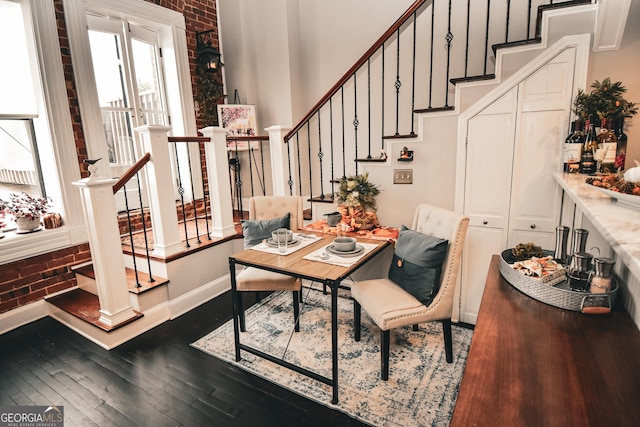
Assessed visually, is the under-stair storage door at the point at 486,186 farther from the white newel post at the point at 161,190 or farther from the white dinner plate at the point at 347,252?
the white newel post at the point at 161,190

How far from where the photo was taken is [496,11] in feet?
11.1

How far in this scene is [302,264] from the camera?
2.12 metres

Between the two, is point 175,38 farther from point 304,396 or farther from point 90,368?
point 304,396

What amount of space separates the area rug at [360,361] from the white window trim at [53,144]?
Answer: 1803 mm

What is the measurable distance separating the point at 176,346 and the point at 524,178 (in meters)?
2.81

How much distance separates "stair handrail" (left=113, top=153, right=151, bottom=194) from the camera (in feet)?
9.00

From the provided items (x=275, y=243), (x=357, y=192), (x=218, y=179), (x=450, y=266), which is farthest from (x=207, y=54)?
(x=450, y=266)

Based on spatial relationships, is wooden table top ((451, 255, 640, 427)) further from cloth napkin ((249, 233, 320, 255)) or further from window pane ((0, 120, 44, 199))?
window pane ((0, 120, 44, 199))

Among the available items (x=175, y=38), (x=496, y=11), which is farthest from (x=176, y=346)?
(x=496, y=11)

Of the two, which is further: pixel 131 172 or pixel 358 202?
pixel 358 202

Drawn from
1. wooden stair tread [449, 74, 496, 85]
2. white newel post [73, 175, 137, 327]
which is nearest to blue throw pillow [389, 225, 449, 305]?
wooden stair tread [449, 74, 496, 85]

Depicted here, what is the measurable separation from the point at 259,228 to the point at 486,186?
5.75ft

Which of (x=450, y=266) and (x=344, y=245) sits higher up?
(x=344, y=245)

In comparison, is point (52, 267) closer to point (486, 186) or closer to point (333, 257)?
point (333, 257)
